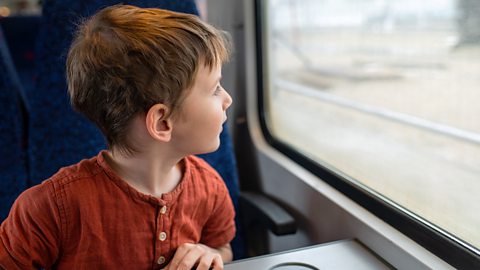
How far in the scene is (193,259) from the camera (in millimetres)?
828

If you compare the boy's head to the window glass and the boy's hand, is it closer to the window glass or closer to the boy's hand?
the boy's hand

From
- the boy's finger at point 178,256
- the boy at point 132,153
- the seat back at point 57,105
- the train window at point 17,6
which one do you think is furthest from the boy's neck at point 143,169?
the train window at point 17,6

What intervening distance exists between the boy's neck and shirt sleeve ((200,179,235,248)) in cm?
14

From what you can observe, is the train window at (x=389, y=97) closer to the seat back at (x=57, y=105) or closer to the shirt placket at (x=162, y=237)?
the shirt placket at (x=162, y=237)

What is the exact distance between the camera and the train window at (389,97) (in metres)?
1.03

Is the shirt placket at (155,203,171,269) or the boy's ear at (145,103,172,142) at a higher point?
the boy's ear at (145,103,172,142)

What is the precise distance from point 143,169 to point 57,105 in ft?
1.24

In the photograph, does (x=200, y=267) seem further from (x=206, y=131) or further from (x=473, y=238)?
(x=473, y=238)

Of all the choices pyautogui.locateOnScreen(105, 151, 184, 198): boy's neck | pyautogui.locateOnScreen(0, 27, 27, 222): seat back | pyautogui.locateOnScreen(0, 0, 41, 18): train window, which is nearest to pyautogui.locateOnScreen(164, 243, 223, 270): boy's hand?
pyautogui.locateOnScreen(105, 151, 184, 198): boy's neck

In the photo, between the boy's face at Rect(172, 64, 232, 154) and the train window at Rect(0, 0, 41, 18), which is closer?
the boy's face at Rect(172, 64, 232, 154)

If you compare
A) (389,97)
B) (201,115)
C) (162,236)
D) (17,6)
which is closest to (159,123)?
(201,115)

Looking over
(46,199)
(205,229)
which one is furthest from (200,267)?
(46,199)

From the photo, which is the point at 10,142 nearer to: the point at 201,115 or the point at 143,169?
the point at 143,169

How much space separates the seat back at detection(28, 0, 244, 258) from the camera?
3.44 ft
